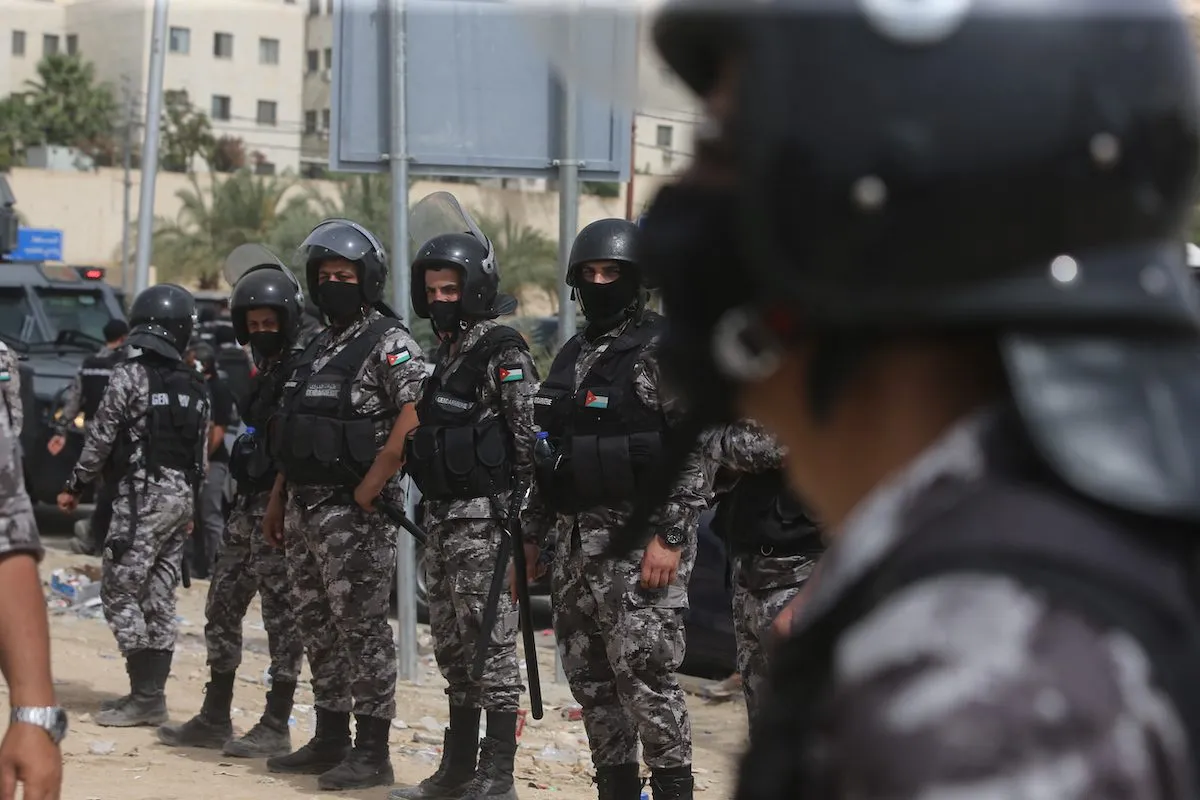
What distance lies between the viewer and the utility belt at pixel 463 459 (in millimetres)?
6039

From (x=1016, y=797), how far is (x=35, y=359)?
1420cm

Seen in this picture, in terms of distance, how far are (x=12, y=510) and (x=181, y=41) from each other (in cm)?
6291

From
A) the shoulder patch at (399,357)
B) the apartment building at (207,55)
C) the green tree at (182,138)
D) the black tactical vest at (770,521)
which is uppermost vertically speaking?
the apartment building at (207,55)

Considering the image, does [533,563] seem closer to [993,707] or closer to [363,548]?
[363,548]

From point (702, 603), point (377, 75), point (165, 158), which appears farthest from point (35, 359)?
point (165, 158)

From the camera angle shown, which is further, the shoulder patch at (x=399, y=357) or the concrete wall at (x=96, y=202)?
the concrete wall at (x=96, y=202)

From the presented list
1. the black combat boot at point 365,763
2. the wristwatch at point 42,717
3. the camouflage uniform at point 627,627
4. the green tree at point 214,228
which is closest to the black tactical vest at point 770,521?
the camouflage uniform at point 627,627

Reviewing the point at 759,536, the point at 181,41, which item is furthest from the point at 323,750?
the point at 181,41

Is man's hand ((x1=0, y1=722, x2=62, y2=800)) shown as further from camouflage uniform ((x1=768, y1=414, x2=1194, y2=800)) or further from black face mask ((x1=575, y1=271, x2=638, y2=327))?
black face mask ((x1=575, y1=271, x2=638, y2=327))

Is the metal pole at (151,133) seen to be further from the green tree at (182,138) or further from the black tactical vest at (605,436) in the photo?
the green tree at (182,138)

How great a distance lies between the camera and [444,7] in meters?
7.66

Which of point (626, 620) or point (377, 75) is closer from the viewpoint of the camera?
point (626, 620)

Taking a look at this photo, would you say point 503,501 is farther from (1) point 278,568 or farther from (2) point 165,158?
(2) point 165,158

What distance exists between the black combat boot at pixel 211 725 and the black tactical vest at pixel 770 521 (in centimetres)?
327
